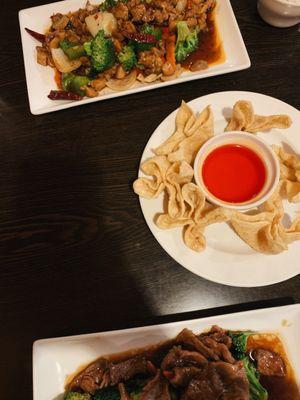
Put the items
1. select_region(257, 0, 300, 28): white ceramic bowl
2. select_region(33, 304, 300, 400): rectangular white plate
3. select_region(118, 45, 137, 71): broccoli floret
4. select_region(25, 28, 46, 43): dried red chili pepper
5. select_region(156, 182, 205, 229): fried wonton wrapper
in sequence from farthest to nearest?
select_region(25, 28, 46, 43): dried red chili pepper, select_region(118, 45, 137, 71): broccoli floret, select_region(257, 0, 300, 28): white ceramic bowl, select_region(156, 182, 205, 229): fried wonton wrapper, select_region(33, 304, 300, 400): rectangular white plate

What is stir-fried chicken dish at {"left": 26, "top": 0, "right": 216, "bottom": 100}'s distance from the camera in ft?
8.83

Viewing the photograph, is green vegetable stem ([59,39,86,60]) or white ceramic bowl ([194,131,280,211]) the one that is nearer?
white ceramic bowl ([194,131,280,211])

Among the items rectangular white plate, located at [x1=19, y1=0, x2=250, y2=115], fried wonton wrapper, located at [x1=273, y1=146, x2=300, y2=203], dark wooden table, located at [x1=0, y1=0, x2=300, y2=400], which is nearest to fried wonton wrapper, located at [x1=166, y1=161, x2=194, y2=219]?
dark wooden table, located at [x1=0, y1=0, x2=300, y2=400]

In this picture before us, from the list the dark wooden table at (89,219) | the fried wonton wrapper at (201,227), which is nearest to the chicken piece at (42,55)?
the dark wooden table at (89,219)

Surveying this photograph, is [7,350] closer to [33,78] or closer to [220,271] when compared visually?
[220,271]

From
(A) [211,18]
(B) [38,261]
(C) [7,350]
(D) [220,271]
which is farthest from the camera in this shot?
(A) [211,18]

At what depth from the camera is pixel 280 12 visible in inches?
107

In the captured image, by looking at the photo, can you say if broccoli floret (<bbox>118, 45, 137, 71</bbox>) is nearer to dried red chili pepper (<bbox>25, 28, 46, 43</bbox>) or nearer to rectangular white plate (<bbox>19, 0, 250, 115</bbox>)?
rectangular white plate (<bbox>19, 0, 250, 115</bbox>)

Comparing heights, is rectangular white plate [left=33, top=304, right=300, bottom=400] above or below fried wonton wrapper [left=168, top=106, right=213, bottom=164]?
below

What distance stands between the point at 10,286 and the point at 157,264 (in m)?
1.03

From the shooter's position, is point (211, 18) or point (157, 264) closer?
point (157, 264)

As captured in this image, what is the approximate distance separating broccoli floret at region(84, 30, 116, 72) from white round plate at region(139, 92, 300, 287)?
712mm

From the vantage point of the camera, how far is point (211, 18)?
2906 mm

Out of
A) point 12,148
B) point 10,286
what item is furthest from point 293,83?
point 10,286
